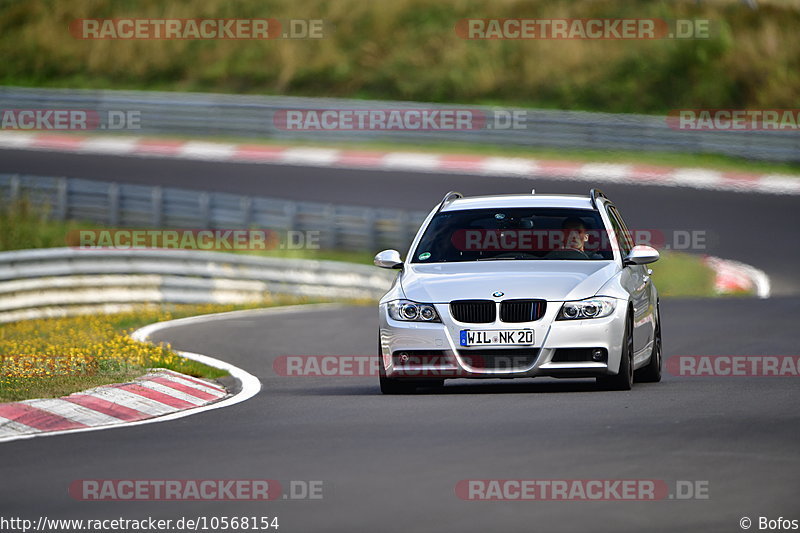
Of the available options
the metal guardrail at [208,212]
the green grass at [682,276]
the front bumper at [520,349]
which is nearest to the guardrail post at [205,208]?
the metal guardrail at [208,212]

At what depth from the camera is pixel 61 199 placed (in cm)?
3052

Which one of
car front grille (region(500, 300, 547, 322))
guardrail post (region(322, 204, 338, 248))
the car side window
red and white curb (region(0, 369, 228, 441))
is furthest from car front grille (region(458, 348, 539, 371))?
guardrail post (region(322, 204, 338, 248))

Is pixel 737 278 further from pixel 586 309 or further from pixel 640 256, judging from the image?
pixel 586 309

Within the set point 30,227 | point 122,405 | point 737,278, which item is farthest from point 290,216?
point 122,405

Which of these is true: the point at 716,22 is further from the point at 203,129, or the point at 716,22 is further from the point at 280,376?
the point at 280,376

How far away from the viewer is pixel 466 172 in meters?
35.1

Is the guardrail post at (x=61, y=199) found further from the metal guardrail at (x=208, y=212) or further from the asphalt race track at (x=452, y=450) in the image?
the asphalt race track at (x=452, y=450)

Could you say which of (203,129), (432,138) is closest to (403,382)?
(432,138)

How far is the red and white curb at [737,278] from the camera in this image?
2503 cm

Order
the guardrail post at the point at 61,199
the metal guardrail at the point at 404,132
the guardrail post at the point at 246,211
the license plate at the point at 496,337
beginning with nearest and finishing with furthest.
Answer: the license plate at the point at 496,337
the guardrail post at the point at 246,211
the guardrail post at the point at 61,199
the metal guardrail at the point at 404,132

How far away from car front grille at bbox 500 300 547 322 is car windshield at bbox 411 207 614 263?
840 mm

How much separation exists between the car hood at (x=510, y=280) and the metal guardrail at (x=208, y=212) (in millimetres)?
15237

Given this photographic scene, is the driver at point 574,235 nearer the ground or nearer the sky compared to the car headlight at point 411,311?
→ nearer the sky

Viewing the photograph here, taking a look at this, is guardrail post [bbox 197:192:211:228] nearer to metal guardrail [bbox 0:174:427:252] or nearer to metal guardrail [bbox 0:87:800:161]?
metal guardrail [bbox 0:174:427:252]
